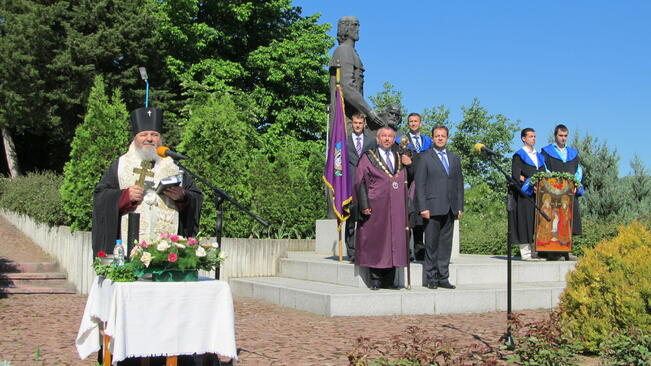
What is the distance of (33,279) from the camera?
13.9m

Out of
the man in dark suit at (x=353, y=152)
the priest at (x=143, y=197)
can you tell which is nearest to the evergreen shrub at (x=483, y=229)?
the man in dark suit at (x=353, y=152)

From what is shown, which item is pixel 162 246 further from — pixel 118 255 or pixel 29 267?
pixel 29 267

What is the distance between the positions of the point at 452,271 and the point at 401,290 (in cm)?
151

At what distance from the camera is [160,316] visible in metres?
4.99

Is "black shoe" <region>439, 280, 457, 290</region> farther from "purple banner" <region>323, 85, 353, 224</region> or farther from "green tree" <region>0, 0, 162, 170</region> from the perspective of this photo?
"green tree" <region>0, 0, 162, 170</region>

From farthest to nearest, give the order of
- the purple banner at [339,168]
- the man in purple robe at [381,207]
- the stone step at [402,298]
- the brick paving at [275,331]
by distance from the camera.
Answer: the purple banner at [339,168]
the man in purple robe at [381,207]
the stone step at [402,298]
the brick paving at [275,331]

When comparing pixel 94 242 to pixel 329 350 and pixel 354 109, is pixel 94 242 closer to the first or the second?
pixel 329 350

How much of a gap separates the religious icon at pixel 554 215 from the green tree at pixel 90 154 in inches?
311

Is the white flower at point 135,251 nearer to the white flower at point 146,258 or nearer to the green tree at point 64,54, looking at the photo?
the white flower at point 146,258

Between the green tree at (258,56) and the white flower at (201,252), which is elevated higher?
the green tree at (258,56)

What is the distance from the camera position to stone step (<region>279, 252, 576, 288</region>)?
1063cm

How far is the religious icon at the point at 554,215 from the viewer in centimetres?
1235

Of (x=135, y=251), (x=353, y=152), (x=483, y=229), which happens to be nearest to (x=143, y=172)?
(x=135, y=251)

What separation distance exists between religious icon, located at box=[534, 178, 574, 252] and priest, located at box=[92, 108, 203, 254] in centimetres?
790
